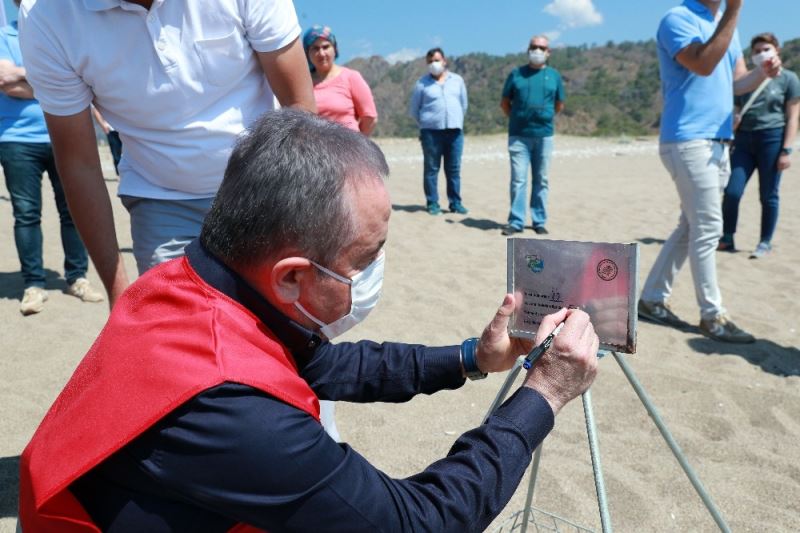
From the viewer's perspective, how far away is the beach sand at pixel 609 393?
2346 millimetres

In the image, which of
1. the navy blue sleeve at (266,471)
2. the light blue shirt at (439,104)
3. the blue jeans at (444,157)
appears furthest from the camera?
the blue jeans at (444,157)

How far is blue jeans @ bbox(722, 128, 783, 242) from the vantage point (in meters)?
5.38

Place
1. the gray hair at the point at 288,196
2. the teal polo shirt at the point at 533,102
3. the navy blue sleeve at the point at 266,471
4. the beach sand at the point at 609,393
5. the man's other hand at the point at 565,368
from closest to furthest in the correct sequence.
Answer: the navy blue sleeve at the point at 266,471 → the gray hair at the point at 288,196 → the man's other hand at the point at 565,368 → the beach sand at the point at 609,393 → the teal polo shirt at the point at 533,102

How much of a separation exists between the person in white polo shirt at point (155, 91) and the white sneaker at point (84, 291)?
8.36 feet

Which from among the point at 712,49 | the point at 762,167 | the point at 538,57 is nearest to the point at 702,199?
the point at 712,49

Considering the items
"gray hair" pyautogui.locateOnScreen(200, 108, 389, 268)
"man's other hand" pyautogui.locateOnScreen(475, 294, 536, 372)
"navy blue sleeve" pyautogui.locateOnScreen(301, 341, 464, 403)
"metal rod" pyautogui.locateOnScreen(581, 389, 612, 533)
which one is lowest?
"metal rod" pyautogui.locateOnScreen(581, 389, 612, 533)

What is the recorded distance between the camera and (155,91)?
179 centimetres

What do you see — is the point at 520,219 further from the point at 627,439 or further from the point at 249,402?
the point at 249,402

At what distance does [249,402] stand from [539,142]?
5984 mm

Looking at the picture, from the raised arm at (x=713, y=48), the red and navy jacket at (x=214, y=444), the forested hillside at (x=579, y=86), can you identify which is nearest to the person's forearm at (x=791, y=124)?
the raised arm at (x=713, y=48)

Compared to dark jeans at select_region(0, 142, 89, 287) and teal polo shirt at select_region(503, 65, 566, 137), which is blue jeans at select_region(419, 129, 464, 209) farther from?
dark jeans at select_region(0, 142, 89, 287)

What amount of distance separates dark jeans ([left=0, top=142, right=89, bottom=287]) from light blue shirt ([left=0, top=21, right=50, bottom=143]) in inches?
1.9

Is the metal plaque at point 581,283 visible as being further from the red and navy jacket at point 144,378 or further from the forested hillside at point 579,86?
the forested hillside at point 579,86

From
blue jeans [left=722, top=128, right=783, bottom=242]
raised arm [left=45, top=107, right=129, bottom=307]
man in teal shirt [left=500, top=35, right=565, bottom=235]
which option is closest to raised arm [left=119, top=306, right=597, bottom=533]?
raised arm [left=45, top=107, right=129, bottom=307]
